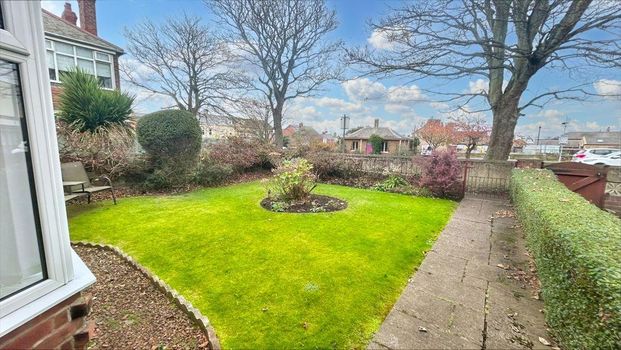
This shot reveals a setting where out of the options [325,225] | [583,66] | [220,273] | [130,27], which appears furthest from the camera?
[130,27]

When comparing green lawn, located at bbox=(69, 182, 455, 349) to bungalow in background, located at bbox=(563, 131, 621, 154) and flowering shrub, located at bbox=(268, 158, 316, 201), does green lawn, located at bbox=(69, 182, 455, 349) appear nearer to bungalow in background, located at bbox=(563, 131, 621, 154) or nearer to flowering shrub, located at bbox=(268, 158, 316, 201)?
flowering shrub, located at bbox=(268, 158, 316, 201)

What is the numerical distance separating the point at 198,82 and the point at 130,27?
3.97 m

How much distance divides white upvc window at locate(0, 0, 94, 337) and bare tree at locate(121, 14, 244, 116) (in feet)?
47.7

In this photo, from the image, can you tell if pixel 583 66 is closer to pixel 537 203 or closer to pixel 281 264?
pixel 537 203

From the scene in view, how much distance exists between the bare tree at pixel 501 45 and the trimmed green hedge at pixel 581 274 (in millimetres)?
5955

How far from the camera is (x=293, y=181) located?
244 inches

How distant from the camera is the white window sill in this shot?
105 cm

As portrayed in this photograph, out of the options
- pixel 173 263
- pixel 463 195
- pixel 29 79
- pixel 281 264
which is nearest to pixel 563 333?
pixel 281 264

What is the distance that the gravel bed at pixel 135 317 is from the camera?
2.14 m

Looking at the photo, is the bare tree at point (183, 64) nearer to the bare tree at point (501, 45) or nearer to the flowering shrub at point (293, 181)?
the bare tree at point (501, 45)

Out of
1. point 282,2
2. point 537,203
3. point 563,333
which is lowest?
point 563,333

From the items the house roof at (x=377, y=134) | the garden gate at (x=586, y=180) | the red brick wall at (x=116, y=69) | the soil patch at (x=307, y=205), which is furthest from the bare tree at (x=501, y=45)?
the house roof at (x=377, y=134)

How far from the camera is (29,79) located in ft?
3.72

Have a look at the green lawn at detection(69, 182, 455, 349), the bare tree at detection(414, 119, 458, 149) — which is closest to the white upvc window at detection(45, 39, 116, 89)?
the green lawn at detection(69, 182, 455, 349)
